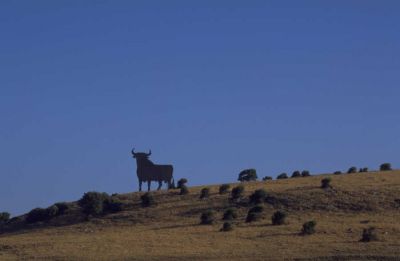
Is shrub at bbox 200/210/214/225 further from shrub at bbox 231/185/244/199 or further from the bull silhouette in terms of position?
the bull silhouette

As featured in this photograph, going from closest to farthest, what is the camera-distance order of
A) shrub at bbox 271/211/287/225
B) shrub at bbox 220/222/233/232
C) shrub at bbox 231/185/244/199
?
1. shrub at bbox 220/222/233/232
2. shrub at bbox 271/211/287/225
3. shrub at bbox 231/185/244/199

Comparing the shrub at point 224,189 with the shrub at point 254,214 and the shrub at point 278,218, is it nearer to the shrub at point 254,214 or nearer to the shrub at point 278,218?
the shrub at point 254,214

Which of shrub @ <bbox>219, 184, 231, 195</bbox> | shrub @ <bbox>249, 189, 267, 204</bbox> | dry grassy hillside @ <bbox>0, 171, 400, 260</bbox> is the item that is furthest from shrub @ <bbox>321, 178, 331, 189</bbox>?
shrub @ <bbox>219, 184, 231, 195</bbox>

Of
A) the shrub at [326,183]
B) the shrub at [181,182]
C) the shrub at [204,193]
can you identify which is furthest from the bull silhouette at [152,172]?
the shrub at [326,183]

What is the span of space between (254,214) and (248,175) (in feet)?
63.9

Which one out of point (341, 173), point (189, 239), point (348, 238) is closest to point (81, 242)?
point (189, 239)

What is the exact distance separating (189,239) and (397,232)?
32.7ft

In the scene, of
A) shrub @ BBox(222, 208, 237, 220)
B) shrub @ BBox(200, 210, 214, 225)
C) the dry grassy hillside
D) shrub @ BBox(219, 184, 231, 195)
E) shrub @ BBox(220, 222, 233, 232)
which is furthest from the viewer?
shrub @ BBox(219, 184, 231, 195)

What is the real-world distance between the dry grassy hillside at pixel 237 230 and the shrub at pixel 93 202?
718 millimetres

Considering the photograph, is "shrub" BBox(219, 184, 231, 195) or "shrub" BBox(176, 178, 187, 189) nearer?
"shrub" BBox(219, 184, 231, 195)

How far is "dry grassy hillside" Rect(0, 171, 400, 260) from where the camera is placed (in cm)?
4069

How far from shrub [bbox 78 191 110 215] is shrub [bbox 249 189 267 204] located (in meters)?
9.34

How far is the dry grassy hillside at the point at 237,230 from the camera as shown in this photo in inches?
1602

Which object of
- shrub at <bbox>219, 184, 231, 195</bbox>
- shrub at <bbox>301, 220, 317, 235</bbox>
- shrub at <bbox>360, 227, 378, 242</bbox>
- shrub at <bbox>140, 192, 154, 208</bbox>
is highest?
shrub at <bbox>219, 184, 231, 195</bbox>
